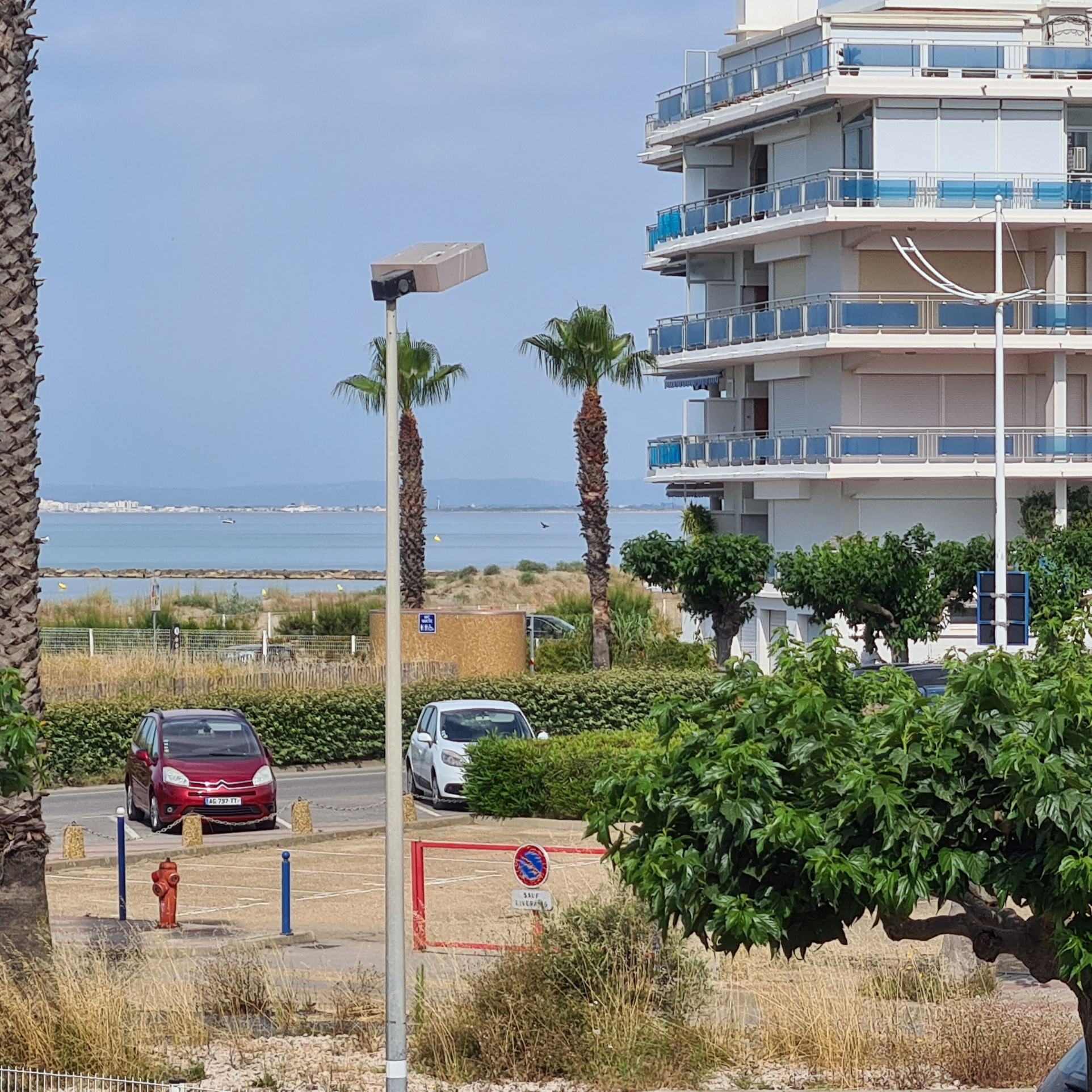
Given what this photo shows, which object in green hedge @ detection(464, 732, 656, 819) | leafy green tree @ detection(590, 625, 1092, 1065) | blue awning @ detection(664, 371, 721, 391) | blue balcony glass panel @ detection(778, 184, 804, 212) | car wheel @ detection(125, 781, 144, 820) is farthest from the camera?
blue awning @ detection(664, 371, 721, 391)

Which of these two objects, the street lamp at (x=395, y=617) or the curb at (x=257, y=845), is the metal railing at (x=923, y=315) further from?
the street lamp at (x=395, y=617)

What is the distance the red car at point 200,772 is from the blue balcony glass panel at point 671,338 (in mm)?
24867

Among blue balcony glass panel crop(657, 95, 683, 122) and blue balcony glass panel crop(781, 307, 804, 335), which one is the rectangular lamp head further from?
blue balcony glass panel crop(657, 95, 683, 122)

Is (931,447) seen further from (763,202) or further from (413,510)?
(413,510)

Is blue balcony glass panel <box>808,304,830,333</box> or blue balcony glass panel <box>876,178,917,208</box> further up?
blue balcony glass panel <box>876,178,917,208</box>

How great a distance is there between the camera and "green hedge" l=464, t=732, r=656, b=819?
24.7 metres

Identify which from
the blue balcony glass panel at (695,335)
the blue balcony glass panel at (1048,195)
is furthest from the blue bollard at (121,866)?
the blue balcony glass panel at (695,335)

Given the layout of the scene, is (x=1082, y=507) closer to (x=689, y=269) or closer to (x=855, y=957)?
(x=689, y=269)

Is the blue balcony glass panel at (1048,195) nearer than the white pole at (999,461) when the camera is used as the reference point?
No

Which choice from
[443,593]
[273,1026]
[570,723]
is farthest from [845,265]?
[443,593]

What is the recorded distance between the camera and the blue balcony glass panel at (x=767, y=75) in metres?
44.1

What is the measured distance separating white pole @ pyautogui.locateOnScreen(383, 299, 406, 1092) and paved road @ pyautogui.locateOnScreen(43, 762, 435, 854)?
1389cm

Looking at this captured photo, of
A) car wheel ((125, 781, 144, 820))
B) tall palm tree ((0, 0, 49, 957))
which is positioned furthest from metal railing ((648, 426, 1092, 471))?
tall palm tree ((0, 0, 49, 957))

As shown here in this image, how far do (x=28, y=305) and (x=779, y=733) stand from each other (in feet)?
24.8
